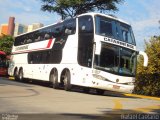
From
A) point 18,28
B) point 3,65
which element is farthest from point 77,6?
point 18,28

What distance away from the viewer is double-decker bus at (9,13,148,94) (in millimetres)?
19312

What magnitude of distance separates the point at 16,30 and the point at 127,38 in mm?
132220

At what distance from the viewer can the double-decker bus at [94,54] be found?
19312 mm

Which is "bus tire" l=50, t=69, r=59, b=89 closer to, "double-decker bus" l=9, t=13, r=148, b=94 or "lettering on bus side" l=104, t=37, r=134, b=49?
"double-decker bus" l=9, t=13, r=148, b=94

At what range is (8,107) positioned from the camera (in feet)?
36.1

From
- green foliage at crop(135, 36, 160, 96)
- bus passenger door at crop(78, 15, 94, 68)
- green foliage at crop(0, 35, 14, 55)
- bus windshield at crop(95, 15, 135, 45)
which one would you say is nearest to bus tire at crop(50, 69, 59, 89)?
bus passenger door at crop(78, 15, 94, 68)

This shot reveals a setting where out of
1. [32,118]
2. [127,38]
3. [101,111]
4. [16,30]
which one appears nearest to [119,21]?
[127,38]

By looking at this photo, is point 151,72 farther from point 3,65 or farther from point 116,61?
point 3,65

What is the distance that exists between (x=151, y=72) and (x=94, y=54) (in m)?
7.39

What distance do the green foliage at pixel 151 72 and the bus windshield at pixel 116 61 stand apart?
5480 mm

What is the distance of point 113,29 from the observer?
2031 cm

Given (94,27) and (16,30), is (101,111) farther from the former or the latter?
(16,30)

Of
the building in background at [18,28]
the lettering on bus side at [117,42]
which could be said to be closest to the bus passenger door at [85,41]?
the lettering on bus side at [117,42]

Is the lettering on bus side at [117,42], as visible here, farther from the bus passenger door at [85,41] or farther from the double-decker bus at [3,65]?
the double-decker bus at [3,65]
